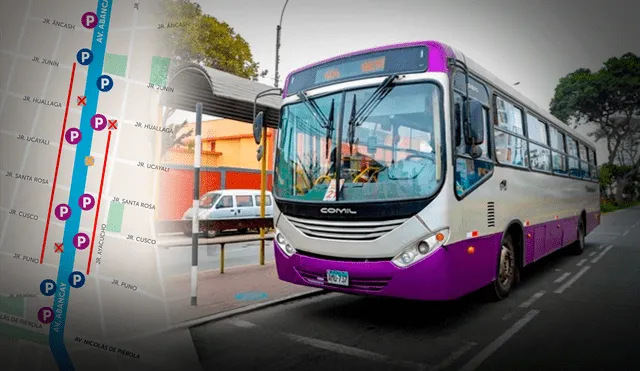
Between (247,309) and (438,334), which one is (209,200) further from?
(438,334)

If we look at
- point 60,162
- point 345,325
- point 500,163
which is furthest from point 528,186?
point 60,162

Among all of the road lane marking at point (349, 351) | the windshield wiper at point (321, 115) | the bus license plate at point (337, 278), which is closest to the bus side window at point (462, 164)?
the windshield wiper at point (321, 115)

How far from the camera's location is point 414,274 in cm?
476

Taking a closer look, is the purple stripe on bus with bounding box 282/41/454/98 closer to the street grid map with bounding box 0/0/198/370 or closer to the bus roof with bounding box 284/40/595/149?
the bus roof with bounding box 284/40/595/149

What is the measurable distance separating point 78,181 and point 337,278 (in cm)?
317

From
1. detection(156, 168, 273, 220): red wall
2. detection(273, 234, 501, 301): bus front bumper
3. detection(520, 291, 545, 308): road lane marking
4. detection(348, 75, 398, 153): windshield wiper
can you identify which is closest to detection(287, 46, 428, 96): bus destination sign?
detection(348, 75, 398, 153): windshield wiper

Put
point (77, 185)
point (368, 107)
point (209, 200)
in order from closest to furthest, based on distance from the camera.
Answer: point (77, 185)
point (368, 107)
point (209, 200)

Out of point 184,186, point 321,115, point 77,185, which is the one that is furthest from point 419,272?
point 184,186

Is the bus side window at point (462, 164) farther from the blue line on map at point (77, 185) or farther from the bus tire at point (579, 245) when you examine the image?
the bus tire at point (579, 245)

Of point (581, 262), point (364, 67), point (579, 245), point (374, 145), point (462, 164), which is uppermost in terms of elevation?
point (364, 67)

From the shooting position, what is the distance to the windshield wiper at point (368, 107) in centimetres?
518

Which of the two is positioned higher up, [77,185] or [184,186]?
[184,186]

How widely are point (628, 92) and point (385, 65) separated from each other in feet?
133

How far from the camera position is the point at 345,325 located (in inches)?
212
